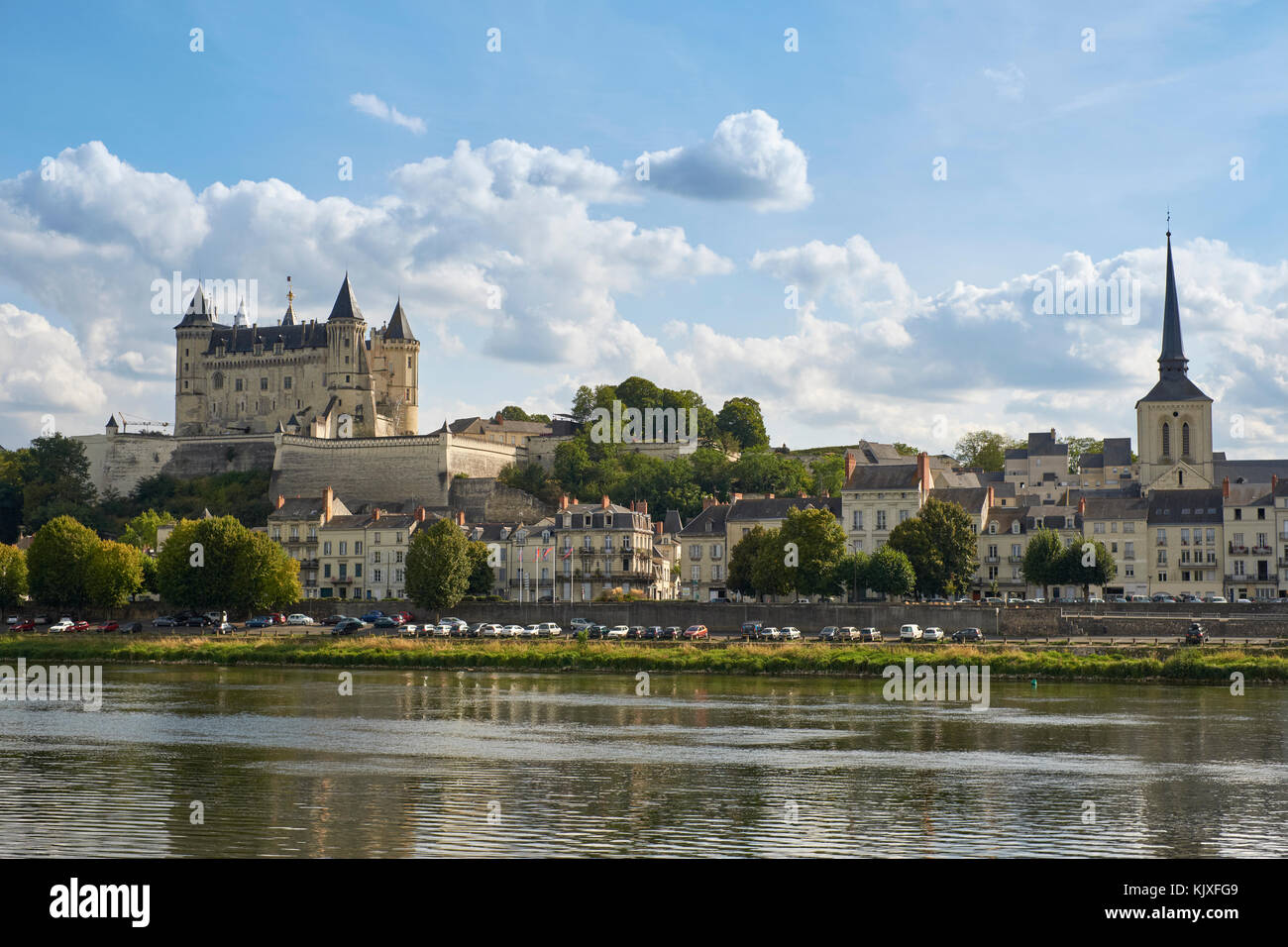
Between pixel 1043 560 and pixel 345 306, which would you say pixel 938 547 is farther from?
pixel 345 306

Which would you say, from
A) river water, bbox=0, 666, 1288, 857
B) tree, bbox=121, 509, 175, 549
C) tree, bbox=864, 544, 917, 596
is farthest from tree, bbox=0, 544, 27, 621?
tree, bbox=864, 544, 917, 596

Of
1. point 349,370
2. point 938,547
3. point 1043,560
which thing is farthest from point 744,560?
point 349,370

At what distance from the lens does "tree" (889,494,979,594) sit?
6462 centimetres

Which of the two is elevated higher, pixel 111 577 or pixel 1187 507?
pixel 1187 507

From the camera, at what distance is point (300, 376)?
11144 centimetres

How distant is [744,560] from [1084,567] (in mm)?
14453

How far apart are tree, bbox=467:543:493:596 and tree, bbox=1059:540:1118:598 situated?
24949mm

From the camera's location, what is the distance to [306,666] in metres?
52.5

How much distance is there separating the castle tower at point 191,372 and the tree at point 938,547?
Answer: 65.3 m

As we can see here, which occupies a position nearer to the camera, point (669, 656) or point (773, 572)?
point (669, 656)

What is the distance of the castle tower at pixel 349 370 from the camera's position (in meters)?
108

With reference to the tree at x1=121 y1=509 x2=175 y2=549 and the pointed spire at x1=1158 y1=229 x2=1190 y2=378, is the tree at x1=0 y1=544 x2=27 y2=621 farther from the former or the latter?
the pointed spire at x1=1158 y1=229 x2=1190 y2=378

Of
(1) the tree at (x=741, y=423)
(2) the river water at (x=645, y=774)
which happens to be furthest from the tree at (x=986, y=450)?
(2) the river water at (x=645, y=774)
